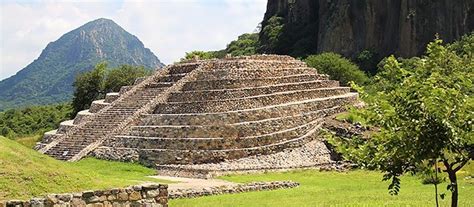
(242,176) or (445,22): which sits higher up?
(445,22)

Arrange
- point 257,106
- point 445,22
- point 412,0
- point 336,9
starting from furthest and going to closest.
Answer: point 336,9 < point 412,0 < point 445,22 < point 257,106

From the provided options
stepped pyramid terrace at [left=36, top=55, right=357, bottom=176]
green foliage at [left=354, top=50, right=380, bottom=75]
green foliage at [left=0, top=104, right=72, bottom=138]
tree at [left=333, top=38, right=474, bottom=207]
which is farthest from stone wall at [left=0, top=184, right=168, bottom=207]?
green foliage at [left=354, top=50, right=380, bottom=75]

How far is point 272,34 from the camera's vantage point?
11275 centimetres

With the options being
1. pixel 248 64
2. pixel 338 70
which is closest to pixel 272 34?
pixel 338 70

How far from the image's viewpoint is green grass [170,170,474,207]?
18609 millimetres

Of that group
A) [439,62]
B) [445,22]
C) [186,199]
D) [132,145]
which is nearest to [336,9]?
[445,22]

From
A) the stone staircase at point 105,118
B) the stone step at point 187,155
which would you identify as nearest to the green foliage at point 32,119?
the stone staircase at point 105,118

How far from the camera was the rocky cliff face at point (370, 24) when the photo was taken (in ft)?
254

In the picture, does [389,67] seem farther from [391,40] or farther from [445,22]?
[391,40]

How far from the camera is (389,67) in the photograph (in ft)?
41.5

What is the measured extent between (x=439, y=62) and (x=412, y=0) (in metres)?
73.4

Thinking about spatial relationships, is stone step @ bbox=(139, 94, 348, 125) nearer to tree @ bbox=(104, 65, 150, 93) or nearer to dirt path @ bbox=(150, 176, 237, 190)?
dirt path @ bbox=(150, 176, 237, 190)

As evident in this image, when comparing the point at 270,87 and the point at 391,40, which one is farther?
the point at 391,40

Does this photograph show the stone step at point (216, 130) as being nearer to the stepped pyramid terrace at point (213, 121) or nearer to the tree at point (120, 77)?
the stepped pyramid terrace at point (213, 121)
